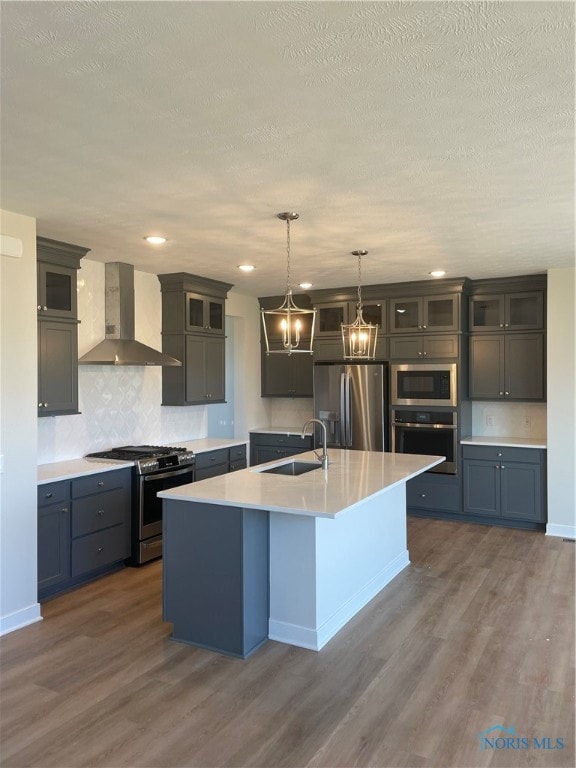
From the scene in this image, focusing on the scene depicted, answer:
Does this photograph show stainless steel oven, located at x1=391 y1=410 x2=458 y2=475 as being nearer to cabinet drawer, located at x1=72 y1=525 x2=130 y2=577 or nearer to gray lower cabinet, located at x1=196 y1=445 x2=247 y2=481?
gray lower cabinet, located at x1=196 y1=445 x2=247 y2=481

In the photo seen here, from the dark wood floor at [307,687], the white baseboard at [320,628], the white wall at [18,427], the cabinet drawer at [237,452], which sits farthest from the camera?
the cabinet drawer at [237,452]

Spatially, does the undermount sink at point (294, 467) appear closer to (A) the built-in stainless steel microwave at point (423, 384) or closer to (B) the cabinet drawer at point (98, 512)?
(B) the cabinet drawer at point (98, 512)

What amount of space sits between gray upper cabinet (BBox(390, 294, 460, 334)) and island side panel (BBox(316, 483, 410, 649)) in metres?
2.12

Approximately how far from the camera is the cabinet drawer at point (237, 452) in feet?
19.7

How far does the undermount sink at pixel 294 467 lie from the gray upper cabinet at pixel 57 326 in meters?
1.62

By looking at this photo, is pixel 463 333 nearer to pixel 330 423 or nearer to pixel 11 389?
pixel 330 423

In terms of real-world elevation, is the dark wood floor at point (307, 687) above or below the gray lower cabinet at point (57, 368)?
A: below

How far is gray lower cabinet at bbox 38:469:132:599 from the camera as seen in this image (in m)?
3.99

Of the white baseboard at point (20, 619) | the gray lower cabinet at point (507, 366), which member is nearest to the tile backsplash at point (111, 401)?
the white baseboard at point (20, 619)

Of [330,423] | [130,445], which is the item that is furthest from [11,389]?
[330,423]

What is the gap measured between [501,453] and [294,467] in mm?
2520

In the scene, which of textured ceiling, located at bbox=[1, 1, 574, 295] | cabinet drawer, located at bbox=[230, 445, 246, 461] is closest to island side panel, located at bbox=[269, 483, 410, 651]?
textured ceiling, located at bbox=[1, 1, 574, 295]

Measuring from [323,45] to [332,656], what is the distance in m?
2.93

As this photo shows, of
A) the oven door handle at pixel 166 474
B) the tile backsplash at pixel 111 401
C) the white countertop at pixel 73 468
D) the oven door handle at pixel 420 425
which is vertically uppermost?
the tile backsplash at pixel 111 401
